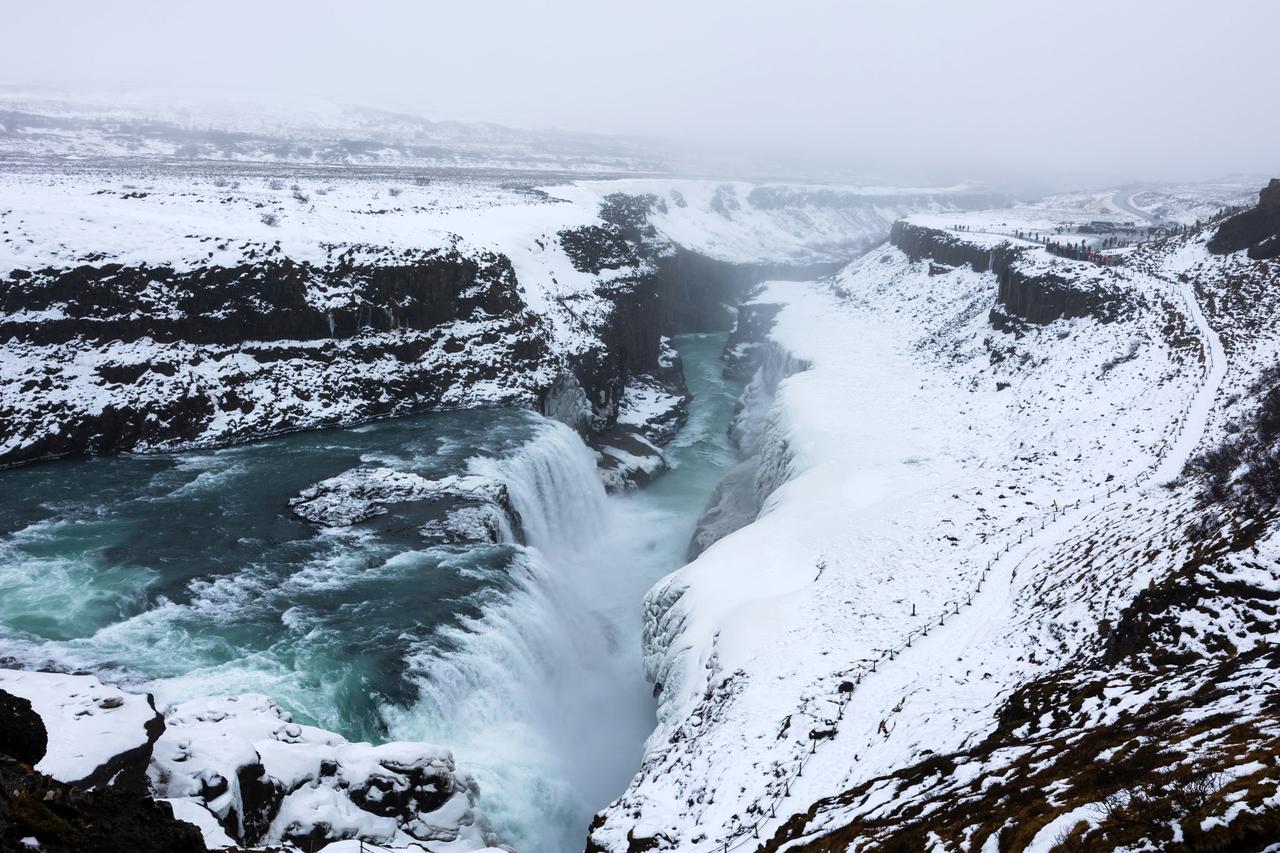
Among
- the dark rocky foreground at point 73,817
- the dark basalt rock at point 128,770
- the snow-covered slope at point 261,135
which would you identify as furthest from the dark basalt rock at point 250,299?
the snow-covered slope at point 261,135

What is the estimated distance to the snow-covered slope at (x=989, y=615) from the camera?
36.8 feet

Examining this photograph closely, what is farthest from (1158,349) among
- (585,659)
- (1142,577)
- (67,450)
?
(67,450)

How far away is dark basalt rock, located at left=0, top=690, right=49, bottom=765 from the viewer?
8922 mm

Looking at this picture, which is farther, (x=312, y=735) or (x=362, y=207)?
(x=362, y=207)

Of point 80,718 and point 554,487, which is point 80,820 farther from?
point 554,487

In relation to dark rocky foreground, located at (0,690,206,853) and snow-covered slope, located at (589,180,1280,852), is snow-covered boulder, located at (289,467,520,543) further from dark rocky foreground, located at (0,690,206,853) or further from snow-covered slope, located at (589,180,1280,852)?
dark rocky foreground, located at (0,690,206,853)

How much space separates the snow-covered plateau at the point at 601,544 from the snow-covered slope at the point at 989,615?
0.13 meters

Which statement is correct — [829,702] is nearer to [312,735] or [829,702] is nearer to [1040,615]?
[1040,615]

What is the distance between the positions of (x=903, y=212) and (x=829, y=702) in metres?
169

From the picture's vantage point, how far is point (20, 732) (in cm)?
903

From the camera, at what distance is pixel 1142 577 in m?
18.1

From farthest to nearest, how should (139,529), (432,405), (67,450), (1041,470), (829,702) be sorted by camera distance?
(432,405), (67,450), (1041,470), (139,529), (829,702)

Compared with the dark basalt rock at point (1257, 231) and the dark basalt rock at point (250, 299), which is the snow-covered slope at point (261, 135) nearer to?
the dark basalt rock at point (250, 299)

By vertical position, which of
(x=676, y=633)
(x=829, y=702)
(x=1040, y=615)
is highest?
(x=1040, y=615)
